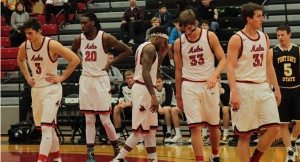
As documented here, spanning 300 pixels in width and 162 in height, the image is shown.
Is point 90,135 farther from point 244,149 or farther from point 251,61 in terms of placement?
point 251,61

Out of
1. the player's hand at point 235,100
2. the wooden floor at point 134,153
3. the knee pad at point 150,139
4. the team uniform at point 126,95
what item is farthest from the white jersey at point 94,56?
the team uniform at point 126,95

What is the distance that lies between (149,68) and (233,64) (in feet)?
4.54

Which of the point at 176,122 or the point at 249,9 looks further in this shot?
the point at 176,122

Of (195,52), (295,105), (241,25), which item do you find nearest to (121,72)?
(241,25)

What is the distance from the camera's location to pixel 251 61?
8297 millimetres

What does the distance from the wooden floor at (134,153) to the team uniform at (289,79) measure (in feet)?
2.78

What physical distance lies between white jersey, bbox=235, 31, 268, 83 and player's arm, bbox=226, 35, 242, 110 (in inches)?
3.4

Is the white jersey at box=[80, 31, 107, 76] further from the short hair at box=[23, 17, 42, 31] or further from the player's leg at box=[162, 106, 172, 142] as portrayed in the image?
the player's leg at box=[162, 106, 172, 142]

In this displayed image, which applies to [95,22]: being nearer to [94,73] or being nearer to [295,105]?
[94,73]

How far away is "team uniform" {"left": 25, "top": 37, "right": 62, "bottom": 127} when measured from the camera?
9219 mm

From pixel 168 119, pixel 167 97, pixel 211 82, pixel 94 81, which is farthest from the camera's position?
pixel 167 97

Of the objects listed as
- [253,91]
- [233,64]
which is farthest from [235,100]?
[233,64]

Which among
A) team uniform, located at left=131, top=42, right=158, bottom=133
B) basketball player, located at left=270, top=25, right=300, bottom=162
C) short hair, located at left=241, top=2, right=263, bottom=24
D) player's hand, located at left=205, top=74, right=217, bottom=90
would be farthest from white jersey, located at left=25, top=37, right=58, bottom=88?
basketball player, located at left=270, top=25, right=300, bottom=162

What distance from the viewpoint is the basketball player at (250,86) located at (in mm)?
8164
